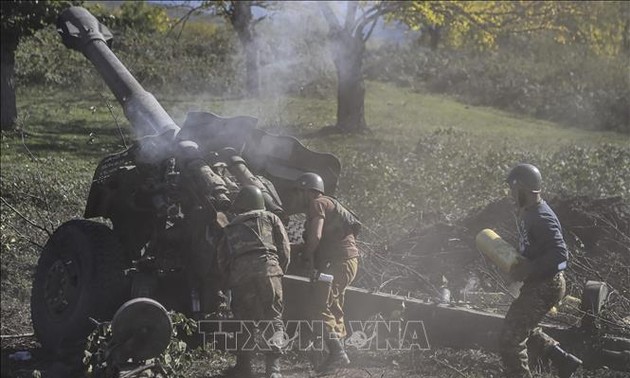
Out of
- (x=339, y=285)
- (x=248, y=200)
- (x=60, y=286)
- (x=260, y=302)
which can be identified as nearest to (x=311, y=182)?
(x=248, y=200)

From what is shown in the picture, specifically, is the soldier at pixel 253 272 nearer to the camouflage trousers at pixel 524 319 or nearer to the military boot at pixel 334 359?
the military boot at pixel 334 359

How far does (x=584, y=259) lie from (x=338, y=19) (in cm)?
1208

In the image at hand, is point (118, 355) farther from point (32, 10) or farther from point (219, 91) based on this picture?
point (219, 91)

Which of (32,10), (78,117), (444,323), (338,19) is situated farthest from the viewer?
(338,19)

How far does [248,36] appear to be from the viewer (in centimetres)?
2208

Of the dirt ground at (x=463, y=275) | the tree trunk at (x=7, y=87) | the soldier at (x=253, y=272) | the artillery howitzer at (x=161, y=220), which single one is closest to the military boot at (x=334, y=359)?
the dirt ground at (x=463, y=275)

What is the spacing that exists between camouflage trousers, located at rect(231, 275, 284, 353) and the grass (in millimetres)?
3256

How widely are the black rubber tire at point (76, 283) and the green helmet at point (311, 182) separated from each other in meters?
1.78

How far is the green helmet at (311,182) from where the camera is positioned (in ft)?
26.9

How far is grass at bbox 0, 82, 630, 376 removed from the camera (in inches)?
459

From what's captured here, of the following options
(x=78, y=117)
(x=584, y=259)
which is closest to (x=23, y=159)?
(x=78, y=117)

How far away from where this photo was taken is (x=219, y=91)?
24.0 metres

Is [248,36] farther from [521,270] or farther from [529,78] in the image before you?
[521,270]

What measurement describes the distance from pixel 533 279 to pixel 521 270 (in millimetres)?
129
